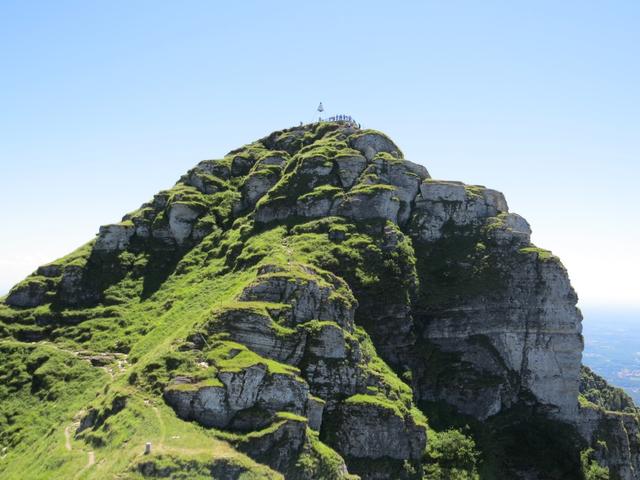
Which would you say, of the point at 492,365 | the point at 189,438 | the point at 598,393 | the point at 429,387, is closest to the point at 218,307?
the point at 189,438

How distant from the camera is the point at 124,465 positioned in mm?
57625

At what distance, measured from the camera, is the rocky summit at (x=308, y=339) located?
6900 centimetres

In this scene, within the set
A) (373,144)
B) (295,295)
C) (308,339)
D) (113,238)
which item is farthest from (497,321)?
(113,238)

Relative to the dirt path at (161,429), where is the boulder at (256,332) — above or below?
above

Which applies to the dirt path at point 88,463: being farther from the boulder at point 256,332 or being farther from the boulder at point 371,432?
the boulder at point 371,432

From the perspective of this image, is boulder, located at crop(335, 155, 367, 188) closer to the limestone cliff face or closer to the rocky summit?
the rocky summit

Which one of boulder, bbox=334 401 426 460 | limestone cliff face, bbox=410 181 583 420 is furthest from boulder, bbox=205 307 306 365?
limestone cliff face, bbox=410 181 583 420

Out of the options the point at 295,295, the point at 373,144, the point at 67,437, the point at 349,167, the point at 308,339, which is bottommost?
the point at 67,437

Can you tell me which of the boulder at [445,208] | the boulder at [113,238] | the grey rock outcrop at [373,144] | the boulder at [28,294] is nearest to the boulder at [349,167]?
the grey rock outcrop at [373,144]

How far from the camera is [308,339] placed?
8225 centimetres

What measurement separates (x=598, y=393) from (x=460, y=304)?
7284 centimetres

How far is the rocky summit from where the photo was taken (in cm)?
6900

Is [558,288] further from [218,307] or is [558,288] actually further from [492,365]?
[218,307]

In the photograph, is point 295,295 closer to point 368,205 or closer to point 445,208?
point 368,205
